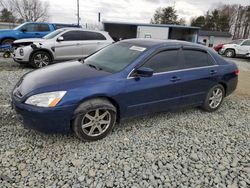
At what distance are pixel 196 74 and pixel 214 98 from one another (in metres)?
0.87

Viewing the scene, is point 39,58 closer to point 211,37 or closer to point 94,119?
point 94,119

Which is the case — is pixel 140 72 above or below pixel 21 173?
above

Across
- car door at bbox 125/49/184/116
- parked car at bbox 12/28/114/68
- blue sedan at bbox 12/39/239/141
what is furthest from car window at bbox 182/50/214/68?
parked car at bbox 12/28/114/68

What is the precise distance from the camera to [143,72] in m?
3.17

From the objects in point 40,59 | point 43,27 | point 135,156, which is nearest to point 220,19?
point 43,27

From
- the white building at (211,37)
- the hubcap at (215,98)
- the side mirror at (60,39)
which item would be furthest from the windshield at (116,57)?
the white building at (211,37)

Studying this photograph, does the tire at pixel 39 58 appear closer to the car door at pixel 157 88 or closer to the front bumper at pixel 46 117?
the front bumper at pixel 46 117

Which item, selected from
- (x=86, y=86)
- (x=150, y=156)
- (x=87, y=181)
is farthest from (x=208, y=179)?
(x=86, y=86)

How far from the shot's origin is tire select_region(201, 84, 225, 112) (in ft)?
14.2

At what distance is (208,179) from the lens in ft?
8.27

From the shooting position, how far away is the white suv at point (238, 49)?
15.1 meters

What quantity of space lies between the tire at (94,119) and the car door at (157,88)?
1.09 ft

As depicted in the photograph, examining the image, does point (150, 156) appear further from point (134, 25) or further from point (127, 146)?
point (134, 25)

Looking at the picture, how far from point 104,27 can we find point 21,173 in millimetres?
28646
